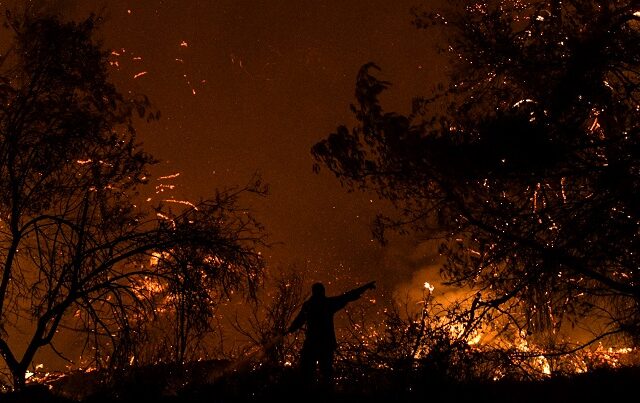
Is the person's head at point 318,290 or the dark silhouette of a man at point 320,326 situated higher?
the person's head at point 318,290

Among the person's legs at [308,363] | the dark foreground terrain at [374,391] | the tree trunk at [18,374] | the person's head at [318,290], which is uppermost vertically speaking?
the person's head at [318,290]

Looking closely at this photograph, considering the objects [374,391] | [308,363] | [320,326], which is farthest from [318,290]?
[374,391]

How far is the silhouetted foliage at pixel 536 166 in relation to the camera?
25.7 feet

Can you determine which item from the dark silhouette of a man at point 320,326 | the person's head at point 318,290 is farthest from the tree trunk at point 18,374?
the person's head at point 318,290

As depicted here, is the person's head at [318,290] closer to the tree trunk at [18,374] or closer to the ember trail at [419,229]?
the ember trail at [419,229]

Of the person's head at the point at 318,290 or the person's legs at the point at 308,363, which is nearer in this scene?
the person's legs at the point at 308,363

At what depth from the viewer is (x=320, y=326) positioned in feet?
29.6

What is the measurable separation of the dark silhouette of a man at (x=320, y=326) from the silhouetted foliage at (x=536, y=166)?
3.85 feet

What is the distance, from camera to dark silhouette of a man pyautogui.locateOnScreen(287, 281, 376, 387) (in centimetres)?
860

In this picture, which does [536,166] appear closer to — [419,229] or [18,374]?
[419,229]

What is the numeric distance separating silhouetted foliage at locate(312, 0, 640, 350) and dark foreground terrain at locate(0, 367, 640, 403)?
1.41 metres

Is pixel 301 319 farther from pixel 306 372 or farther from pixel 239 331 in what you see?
pixel 239 331

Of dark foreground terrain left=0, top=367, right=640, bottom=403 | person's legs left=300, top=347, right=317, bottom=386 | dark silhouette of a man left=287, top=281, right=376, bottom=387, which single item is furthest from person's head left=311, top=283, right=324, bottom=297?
dark foreground terrain left=0, top=367, right=640, bottom=403

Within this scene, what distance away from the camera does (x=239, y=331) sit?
18.2 m
